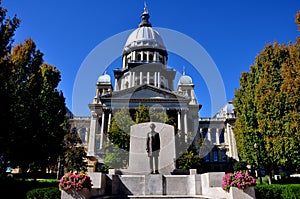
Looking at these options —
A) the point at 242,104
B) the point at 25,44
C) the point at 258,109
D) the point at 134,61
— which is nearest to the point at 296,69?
the point at 258,109

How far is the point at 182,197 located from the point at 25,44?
17783mm

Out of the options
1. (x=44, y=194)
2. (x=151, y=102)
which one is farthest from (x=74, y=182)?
(x=151, y=102)

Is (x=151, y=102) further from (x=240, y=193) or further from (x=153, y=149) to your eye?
(x=240, y=193)

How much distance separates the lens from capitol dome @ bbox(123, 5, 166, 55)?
68.1m

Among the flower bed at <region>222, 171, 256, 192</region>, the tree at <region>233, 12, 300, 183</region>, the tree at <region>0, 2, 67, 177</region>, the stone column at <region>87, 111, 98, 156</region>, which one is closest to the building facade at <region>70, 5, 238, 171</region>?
the stone column at <region>87, 111, 98, 156</region>

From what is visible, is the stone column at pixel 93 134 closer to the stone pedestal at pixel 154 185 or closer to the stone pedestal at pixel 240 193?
the stone pedestal at pixel 154 185

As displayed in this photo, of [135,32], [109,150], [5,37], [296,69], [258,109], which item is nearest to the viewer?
[5,37]

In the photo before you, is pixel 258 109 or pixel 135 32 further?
pixel 135 32

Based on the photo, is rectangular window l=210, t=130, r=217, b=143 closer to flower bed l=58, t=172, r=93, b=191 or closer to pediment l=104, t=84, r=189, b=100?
pediment l=104, t=84, r=189, b=100

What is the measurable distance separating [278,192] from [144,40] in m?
60.8

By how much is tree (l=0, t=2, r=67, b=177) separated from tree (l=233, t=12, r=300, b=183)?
60.1ft

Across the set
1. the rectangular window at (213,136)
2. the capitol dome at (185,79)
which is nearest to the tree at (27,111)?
the rectangular window at (213,136)

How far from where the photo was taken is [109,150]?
30.8m

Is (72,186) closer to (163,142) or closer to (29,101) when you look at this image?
(163,142)
